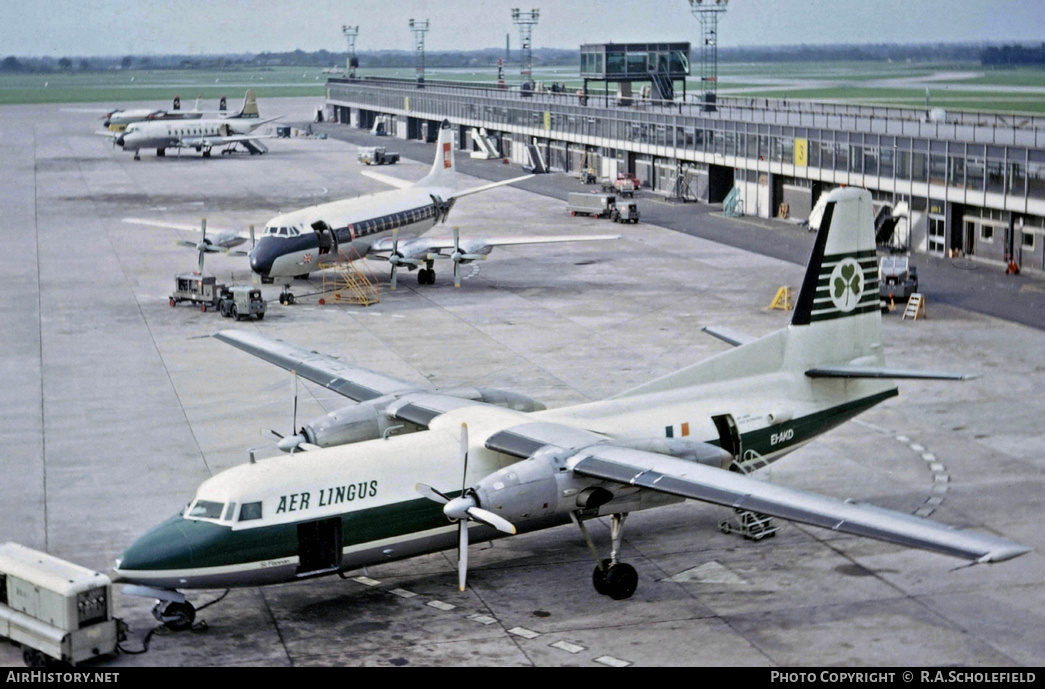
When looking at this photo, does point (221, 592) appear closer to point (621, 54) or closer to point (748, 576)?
point (748, 576)

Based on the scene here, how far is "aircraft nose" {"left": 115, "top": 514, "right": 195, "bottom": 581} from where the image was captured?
23.8 metres

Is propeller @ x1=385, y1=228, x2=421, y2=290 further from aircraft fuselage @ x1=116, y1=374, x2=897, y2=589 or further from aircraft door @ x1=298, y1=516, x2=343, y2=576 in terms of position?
aircraft door @ x1=298, y1=516, x2=343, y2=576

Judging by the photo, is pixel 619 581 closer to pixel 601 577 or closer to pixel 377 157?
pixel 601 577

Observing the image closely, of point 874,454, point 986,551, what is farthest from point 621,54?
point 986,551

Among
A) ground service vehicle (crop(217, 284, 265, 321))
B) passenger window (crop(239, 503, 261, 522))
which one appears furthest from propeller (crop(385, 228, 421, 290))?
passenger window (crop(239, 503, 261, 522))

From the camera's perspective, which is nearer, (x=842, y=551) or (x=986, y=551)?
(x=986, y=551)

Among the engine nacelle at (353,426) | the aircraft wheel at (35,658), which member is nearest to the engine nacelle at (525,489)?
the engine nacelle at (353,426)

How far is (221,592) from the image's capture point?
88.1 ft

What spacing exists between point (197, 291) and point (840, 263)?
36198mm

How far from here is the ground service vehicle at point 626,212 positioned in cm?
8644

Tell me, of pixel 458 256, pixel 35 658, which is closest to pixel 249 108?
pixel 458 256

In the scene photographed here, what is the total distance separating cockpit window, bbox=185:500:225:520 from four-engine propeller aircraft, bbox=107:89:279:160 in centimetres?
12613

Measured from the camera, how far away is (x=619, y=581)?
2603cm
